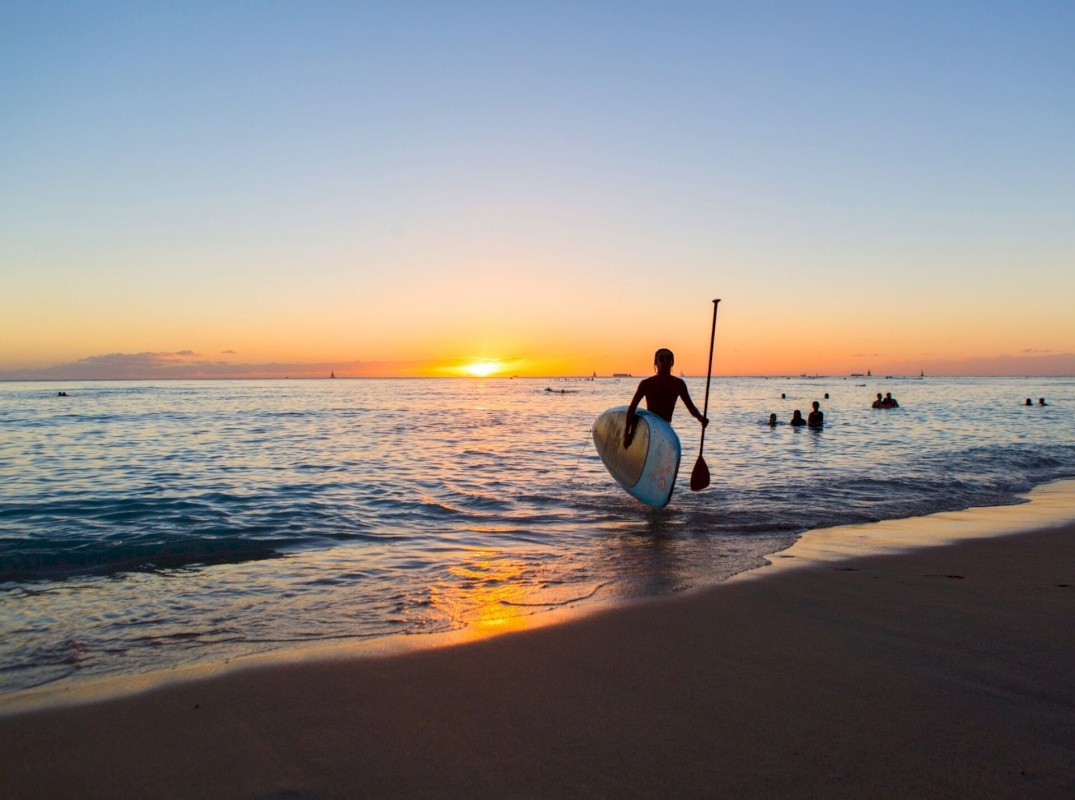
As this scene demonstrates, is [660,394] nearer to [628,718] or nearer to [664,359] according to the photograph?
[664,359]

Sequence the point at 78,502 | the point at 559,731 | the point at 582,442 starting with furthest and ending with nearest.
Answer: the point at 582,442 < the point at 78,502 < the point at 559,731

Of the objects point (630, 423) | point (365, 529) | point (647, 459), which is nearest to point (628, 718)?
point (365, 529)

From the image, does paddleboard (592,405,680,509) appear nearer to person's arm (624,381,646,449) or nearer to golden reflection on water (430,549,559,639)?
person's arm (624,381,646,449)

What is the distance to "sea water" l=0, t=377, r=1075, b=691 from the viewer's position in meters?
4.75

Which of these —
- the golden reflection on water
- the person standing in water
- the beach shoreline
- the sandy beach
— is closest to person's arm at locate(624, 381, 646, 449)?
the person standing in water

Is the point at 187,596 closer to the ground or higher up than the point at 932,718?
closer to the ground

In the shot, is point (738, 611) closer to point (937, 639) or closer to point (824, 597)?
point (824, 597)

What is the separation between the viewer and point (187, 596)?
5469 mm

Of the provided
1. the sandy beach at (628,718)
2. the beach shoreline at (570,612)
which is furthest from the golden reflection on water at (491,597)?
the sandy beach at (628,718)

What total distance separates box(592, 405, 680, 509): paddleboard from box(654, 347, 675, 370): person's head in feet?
2.93

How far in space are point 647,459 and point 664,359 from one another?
1.56 m

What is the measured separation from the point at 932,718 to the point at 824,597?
2.07m

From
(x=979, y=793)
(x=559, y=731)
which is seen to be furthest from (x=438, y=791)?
(x=979, y=793)

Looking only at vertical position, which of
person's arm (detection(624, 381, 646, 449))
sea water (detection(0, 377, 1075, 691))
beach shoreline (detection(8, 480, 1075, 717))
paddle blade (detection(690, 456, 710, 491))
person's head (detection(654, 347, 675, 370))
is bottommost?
sea water (detection(0, 377, 1075, 691))
